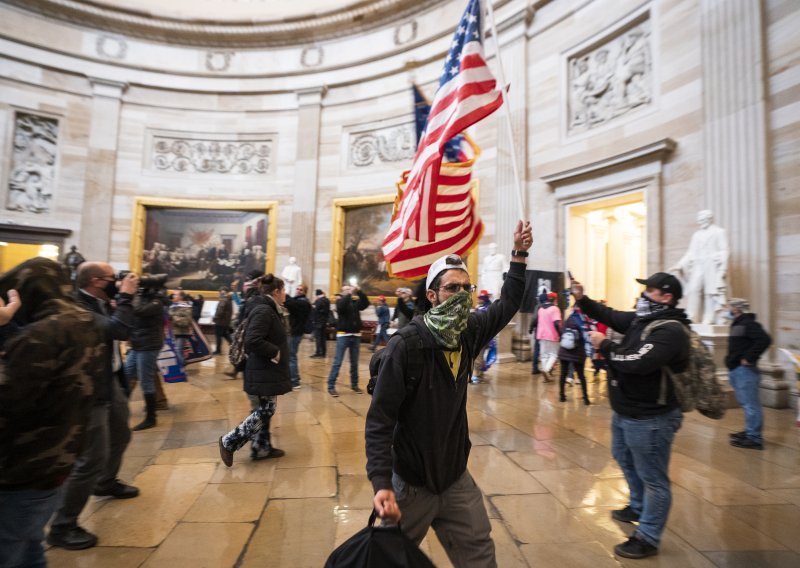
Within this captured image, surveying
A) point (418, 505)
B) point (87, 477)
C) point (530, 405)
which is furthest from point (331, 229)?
point (418, 505)

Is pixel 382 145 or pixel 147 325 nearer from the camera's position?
pixel 147 325

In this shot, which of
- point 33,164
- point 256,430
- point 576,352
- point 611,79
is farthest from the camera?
point 33,164

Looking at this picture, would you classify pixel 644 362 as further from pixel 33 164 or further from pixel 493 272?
pixel 33 164

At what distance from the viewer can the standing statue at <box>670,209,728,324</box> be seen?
679cm

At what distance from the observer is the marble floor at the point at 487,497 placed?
2566 mm

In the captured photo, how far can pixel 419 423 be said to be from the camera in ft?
5.80

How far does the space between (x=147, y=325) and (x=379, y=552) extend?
15.6 feet

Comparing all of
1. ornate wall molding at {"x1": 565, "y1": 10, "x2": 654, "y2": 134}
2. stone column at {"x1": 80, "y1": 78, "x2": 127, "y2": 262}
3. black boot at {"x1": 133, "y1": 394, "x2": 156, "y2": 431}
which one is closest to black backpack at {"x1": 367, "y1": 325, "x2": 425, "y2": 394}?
black boot at {"x1": 133, "y1": 394, "x2": 156, "y2": 431}

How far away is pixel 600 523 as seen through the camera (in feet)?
9.62

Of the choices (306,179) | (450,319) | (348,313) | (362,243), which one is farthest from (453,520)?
(306,179)

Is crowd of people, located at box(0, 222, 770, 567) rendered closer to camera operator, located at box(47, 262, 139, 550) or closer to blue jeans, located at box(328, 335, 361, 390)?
camera operator, located at box(47, 262, 139, 550)

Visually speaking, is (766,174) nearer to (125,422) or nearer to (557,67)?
(557,67)

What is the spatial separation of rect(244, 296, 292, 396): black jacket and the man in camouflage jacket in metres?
1.96

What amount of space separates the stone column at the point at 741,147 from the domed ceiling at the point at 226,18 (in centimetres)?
1066
